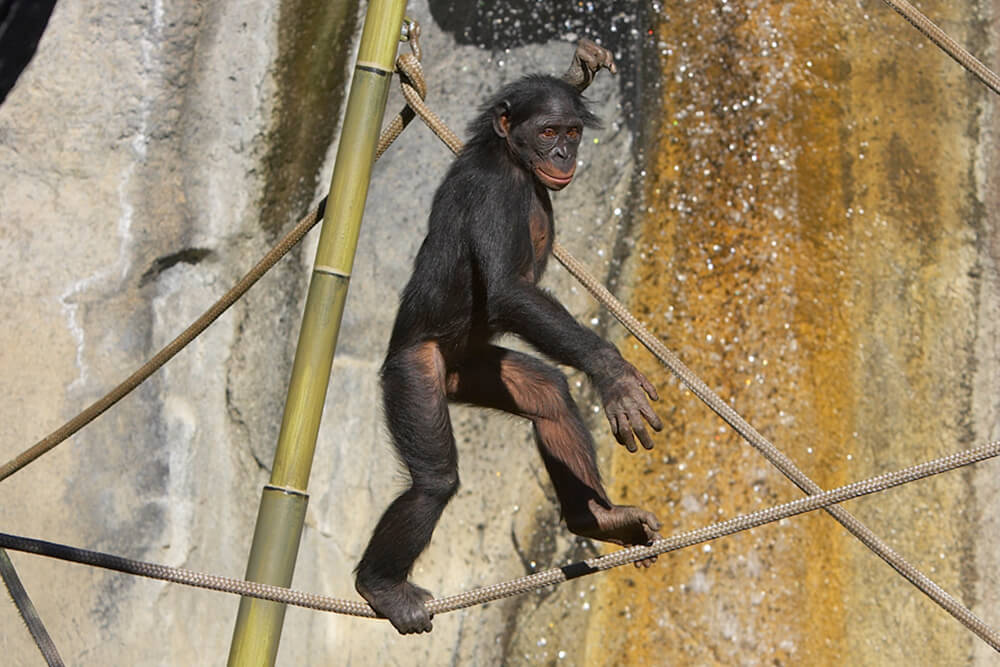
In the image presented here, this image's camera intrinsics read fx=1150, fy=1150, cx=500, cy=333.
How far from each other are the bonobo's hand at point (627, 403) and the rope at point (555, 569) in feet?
0.88

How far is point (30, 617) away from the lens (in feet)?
9.61

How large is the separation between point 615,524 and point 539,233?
0.77 meters

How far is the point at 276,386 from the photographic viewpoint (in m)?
4.77

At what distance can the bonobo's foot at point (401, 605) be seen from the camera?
2742 mm

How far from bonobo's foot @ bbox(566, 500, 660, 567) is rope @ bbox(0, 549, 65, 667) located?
134 cm

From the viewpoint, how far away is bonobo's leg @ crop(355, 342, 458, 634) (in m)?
2.73

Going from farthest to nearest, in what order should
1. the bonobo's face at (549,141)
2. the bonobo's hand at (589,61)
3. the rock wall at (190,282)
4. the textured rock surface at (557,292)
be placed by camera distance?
1. the rock wall at (190,282)
2. the textured rock surface at (557,292)
3. the bonobo's hand at (589,61)
4. the bonobo's face at (549,141)

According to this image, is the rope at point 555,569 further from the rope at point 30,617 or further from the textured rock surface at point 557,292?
the textured rock surface at point 557,292

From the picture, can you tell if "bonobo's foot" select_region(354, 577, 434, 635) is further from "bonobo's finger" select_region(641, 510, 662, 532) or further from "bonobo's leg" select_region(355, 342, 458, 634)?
"bonobo's finger" select_region(641, 510, 662, 532)

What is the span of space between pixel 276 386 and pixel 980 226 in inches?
113

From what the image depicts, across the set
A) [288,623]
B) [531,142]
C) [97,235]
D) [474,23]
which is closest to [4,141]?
[97,235]

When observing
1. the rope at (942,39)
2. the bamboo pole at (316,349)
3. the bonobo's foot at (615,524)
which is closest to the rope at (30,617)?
the bamboo pole at (316,349)

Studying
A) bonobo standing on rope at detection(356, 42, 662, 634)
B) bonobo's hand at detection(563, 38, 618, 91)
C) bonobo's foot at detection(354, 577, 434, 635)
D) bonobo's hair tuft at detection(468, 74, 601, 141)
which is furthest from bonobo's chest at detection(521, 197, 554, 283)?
bonobo's foot at detection(354, 577, 434, 635)

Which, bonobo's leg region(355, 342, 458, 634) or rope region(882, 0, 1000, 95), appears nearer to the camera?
rope region(882, 0, 1000, 95)
